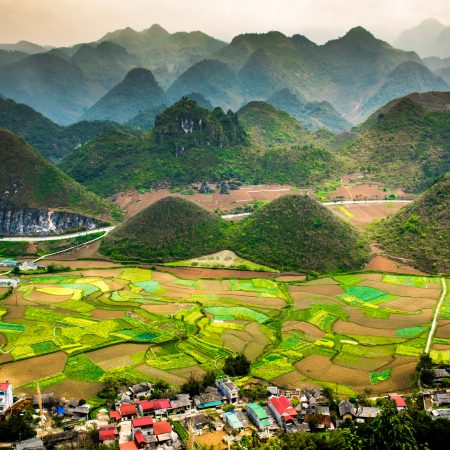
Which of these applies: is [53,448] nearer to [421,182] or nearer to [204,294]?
[204,294]

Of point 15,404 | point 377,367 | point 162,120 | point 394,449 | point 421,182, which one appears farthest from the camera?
point 162,120

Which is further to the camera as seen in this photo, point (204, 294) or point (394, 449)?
point (204, 294)

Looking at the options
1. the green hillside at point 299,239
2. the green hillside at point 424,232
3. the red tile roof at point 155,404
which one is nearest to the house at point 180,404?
the red tile roof at point 155,404

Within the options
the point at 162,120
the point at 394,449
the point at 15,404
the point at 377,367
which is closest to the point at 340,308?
the point at 377,367

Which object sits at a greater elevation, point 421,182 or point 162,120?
point 162,120

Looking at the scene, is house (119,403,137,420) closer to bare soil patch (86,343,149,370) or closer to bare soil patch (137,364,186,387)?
bare soil patch (137,364,186,387)

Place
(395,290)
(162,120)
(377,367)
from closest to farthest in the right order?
(377,367) → (395,290) → (162,120)

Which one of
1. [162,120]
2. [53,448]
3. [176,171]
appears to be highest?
[162,120]

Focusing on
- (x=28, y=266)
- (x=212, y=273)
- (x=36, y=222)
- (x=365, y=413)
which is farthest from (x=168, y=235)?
(x=365, y=413)

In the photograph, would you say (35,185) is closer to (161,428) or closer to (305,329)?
(305,329)
